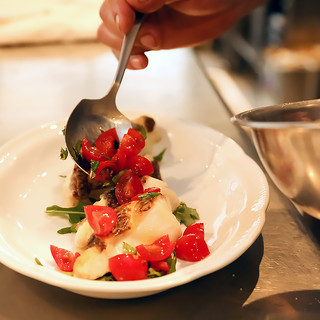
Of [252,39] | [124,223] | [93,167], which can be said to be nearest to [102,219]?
[124,223]

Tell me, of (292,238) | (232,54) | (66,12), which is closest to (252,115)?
(292,238)

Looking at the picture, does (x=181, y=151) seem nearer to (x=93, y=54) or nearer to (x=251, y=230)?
(x=251, y=230)

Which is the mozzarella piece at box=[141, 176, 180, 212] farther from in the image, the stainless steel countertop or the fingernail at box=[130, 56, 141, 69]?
the fingernail at box=[130, 56, 141, 69]

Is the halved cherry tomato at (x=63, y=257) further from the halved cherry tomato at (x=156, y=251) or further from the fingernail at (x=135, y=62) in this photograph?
the fingernail at (x=135, y=62)

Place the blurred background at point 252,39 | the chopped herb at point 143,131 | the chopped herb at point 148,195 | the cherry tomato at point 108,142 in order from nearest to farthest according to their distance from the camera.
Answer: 1. the chopped herb at point 148,195
2. the cherry tomato at point 108,142
3. the chopped herb at point 143,131
4. the blurred background at point 252,39

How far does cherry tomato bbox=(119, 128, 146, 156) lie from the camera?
1.25 metres

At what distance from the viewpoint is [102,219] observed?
99cm

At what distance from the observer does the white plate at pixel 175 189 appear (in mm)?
865

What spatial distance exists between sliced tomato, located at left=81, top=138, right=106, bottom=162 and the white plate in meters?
0.16

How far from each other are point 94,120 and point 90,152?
178mm

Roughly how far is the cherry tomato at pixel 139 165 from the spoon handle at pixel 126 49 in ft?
1.01

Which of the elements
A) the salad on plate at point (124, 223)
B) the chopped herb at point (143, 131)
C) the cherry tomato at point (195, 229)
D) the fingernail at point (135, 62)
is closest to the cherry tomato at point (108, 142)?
the salad on plate at point (124, 223)

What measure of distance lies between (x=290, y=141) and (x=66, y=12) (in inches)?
120

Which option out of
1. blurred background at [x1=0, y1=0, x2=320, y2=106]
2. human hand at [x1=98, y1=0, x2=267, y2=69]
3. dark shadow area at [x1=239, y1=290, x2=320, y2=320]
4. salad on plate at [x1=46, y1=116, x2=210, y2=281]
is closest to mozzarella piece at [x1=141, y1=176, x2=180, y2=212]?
salad on plate at [x1=46, y1=116, x2=210, y2=281]
